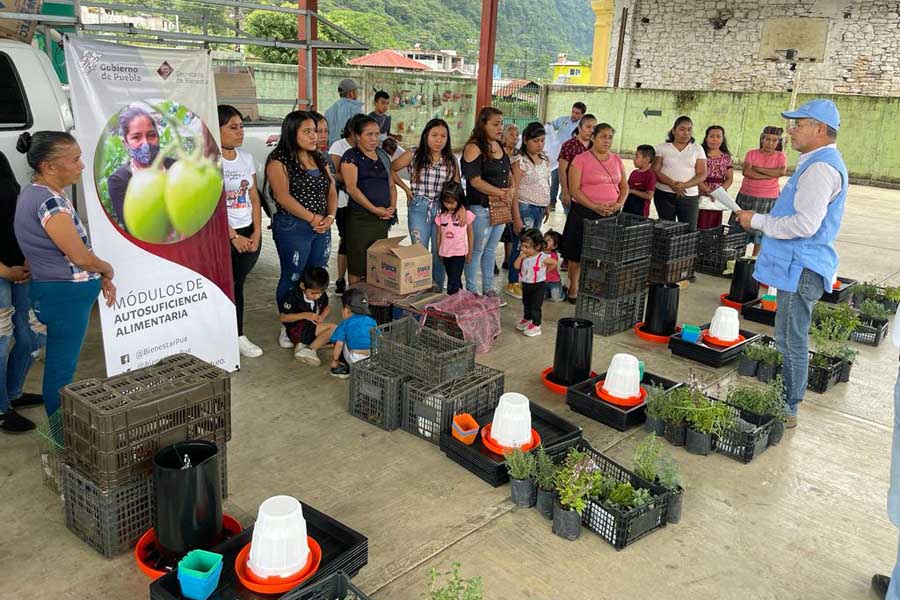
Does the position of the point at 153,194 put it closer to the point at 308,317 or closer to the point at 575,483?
the point at 308,317

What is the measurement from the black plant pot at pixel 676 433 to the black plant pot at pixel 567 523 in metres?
1.29

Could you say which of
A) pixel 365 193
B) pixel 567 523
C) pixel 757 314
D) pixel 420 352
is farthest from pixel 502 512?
pixel 757 314

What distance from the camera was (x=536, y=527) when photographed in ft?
12.0

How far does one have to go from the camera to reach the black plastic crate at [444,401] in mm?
4340

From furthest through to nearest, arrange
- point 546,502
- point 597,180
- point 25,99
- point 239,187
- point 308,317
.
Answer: point 597,180, point 308,317, point 239,187, point 25,99, point 546,502

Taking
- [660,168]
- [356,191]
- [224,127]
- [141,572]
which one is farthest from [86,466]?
[660,168]

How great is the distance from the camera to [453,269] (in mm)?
6562

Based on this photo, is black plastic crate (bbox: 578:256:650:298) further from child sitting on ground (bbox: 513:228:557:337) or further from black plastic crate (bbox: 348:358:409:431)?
black plastic crate (bbox: 348:358:409:431)

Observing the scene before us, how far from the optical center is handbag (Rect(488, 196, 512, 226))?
6840 mm

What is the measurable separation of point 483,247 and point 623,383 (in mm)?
2606

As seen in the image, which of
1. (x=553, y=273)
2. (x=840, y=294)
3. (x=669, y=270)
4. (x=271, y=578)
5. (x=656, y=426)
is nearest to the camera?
(x=271, y=578)

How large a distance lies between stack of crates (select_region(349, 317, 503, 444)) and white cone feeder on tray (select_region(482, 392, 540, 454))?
369 millimetres

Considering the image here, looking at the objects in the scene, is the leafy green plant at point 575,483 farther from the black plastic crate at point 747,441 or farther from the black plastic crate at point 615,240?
the black plastic crate at point 615,240

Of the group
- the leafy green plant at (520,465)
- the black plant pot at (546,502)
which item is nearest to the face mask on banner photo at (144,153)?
the leafy green plant at (520,465)
